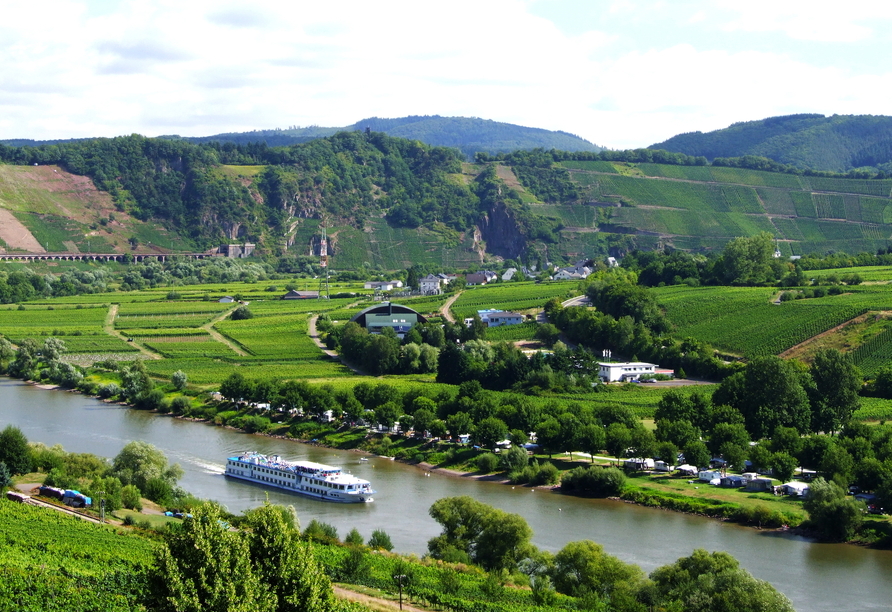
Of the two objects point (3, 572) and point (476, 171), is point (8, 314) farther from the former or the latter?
point (476, 171)

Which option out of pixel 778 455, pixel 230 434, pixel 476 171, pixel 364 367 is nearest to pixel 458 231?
pixel 476 171

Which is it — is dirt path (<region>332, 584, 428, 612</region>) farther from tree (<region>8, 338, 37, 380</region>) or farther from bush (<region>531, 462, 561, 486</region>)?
tree (<region>8, 338, 37, 380</region>)

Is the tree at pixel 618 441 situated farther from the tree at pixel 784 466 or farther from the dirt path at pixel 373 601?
the dirt path at pixel 373 601

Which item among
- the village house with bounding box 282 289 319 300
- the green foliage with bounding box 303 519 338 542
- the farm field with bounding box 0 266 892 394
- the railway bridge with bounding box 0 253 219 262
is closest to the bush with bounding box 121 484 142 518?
the green foliage with bounding box 303 519 338 542

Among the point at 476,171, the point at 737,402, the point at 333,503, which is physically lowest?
the point at 333,503

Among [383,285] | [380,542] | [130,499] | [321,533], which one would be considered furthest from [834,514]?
[383,285]

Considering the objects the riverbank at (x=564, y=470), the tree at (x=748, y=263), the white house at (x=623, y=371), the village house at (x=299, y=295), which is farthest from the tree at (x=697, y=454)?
the village house at (x=299, y=295)
